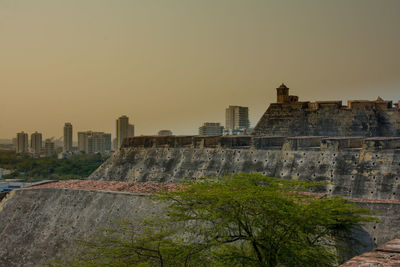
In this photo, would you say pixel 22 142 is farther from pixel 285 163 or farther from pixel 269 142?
pixel 285 163

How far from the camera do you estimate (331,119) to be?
97.5ft

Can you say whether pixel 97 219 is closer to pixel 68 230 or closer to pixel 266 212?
pixel 68 230

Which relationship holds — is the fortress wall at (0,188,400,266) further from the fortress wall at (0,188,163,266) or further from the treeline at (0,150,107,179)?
the treeline at (0,150,107,179)

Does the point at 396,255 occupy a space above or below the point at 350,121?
below

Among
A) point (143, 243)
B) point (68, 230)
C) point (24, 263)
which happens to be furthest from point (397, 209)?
point (24, 263)

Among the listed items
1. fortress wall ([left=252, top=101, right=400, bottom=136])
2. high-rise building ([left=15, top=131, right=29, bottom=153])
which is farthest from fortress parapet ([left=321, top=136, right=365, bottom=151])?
high-rise building ([left=15, top=131, right=29, bottom=153])

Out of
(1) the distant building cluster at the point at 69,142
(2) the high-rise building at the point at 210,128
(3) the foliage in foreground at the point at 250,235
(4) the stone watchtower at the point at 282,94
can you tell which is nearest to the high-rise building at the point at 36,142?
(1) the distant building cluster at the point at 69,142

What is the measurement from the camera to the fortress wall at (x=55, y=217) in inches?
801

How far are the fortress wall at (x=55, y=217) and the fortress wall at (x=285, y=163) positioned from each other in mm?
5188

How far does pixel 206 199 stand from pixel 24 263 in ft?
39.3

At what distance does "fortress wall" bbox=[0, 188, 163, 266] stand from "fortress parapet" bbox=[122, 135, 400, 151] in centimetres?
948

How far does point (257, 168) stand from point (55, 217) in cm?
1143

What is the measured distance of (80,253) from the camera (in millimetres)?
18953

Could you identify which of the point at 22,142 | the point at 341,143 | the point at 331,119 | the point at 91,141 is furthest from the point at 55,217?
the point at 22,142
